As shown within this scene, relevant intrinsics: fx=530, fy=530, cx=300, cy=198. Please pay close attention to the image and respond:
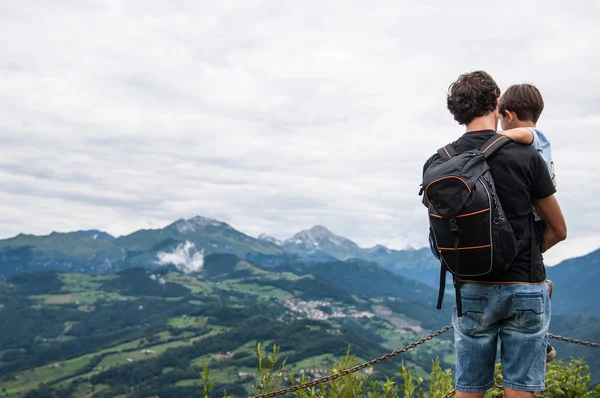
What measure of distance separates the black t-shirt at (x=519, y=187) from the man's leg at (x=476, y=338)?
0.42 ft

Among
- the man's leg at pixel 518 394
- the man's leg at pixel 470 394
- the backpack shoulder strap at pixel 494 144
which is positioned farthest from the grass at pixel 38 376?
the backpack shoulder strap at pixel 494 144

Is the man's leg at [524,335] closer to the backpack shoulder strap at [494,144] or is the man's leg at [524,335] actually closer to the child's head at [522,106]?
the backpack shoulder strap at [494,144]

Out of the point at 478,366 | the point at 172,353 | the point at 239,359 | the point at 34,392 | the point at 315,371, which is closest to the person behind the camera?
the point at 478,366

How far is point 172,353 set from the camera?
197750 millimetres

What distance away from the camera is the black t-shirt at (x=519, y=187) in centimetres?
350

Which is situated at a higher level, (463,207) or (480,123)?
(480,123)

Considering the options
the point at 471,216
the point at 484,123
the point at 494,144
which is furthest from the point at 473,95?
→ the point at 471,216

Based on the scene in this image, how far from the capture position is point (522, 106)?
3920mm

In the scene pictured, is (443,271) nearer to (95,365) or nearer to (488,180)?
(488,180)

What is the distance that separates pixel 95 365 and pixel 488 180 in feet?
703

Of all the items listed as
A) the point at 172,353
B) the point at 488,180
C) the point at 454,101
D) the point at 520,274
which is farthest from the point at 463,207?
the point at 172,353

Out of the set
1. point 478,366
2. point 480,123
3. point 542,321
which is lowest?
point 478,366

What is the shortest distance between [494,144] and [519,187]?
0.33 metres

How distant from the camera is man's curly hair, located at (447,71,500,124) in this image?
3.72 metres
